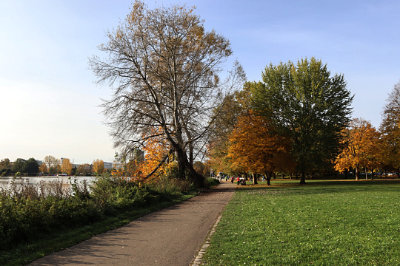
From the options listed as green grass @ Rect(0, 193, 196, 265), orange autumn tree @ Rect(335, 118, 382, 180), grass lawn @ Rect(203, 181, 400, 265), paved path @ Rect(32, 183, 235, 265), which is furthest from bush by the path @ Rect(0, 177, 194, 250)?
orange autumn tree @ Rect(335, 118, 382, 180)

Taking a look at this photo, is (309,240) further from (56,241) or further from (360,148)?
Result: (360,148)

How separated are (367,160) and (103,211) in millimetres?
42421

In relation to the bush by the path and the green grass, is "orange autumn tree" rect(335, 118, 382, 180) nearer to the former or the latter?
the bush by the path

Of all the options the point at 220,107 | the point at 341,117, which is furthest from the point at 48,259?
the point at 341,117

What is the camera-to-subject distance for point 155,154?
1109 inches

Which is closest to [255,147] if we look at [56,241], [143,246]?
[143,246]

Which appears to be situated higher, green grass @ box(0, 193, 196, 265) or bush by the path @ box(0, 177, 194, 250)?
bush by the path @ box(0, 177, 194, 250)

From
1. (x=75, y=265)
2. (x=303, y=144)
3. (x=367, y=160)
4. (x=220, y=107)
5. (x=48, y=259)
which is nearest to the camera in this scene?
(x=75, y=265)

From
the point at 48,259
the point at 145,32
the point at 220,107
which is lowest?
the point at 48,259

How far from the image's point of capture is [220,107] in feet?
86.2

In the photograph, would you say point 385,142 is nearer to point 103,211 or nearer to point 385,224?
point 385,224

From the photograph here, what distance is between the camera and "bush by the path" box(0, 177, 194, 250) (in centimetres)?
730

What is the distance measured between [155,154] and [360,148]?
31.5 m

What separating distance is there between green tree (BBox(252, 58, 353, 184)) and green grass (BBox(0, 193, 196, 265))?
2862cm
